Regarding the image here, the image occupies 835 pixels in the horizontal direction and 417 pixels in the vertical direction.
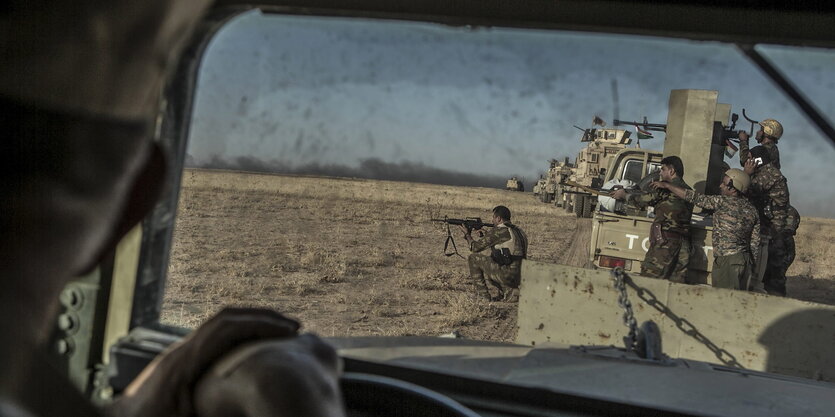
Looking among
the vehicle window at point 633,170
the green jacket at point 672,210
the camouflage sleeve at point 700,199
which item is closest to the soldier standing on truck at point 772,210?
the camouflage sleeve at point 700,199

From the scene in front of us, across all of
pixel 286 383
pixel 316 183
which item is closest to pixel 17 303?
pixel 286 383

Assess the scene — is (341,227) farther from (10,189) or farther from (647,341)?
(10,189)

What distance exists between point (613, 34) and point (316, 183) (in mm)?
13452

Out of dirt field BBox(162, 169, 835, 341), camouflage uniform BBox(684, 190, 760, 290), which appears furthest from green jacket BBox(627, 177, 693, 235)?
dirt field BBox(162, 169, 835, 341)

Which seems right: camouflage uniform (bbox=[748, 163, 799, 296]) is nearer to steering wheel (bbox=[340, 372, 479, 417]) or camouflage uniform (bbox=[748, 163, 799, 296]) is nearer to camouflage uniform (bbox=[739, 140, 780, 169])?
camouflage uniform (bbox=[739, 140, 780, 169])

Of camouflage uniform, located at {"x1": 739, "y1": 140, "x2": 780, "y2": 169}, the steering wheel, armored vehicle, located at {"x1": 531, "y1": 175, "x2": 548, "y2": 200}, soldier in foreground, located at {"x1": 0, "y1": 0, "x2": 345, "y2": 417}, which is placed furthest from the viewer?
armored vehicle, located at {"x1": 531, "y1": 175, "x2": 548, "y2": 200}

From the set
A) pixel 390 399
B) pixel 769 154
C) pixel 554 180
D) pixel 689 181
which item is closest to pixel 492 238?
pixel 769 154

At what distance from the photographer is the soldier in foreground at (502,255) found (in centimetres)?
373

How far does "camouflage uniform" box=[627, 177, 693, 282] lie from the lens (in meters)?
4.90

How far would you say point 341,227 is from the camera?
11.9 m

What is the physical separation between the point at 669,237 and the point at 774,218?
0.70 meters

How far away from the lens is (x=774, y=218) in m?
4.80

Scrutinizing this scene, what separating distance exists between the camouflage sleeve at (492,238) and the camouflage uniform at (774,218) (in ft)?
5.89

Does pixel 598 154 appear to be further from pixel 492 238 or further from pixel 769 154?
pixel 492 238
